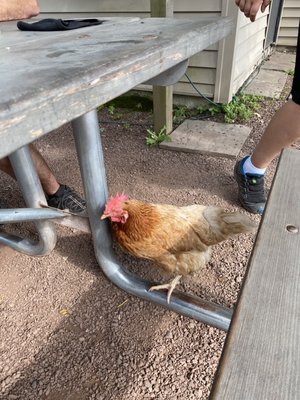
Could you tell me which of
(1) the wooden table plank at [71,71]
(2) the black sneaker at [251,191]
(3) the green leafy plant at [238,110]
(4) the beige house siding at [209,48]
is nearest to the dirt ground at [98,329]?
(2) the black sneaker at [251,191]

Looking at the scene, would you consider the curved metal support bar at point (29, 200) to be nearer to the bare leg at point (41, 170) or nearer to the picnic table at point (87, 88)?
the picnic table at point (87, 88)

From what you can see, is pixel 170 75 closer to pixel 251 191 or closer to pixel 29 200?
pixel 29 200

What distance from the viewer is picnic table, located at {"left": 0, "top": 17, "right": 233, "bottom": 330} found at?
21.4 inches

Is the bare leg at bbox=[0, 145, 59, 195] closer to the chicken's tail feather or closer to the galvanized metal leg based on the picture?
the galvanized metal leg

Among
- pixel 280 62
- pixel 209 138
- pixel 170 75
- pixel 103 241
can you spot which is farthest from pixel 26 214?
pixel 280 62

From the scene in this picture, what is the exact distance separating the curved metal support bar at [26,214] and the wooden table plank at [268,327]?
1.19m

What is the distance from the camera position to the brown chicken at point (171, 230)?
1.75 meters

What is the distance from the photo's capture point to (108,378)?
4.99ft

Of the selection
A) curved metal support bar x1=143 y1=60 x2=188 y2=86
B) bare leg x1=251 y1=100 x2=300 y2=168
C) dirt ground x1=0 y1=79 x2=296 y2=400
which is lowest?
dirt ground x1=0 y1=79 x2=296 y2=400

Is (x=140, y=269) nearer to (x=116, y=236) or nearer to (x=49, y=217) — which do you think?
(x=116, y=236)

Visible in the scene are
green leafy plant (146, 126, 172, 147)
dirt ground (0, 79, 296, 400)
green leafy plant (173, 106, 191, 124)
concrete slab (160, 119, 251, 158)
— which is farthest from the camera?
green leafy plant (173, 106, 191, 124)

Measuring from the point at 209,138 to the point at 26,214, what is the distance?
7.56 feet

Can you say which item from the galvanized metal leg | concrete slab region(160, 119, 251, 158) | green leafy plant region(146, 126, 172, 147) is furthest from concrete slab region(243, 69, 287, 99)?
the galvanized metal leg

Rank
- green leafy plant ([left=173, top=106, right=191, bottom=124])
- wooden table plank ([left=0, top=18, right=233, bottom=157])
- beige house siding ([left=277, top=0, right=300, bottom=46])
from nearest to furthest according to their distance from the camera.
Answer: wooden table plank ([left=0, top=18, right=233, bottom=157])
green leafy plant ([left=173, top=106, right=191, bottom=124])
beige house siding ([left=277, top=0, right=300, bottom=46])
